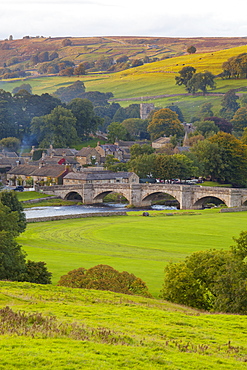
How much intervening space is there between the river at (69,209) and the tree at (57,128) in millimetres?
51864

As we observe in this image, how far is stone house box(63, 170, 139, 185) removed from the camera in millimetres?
125938

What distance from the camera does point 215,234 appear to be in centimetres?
7181

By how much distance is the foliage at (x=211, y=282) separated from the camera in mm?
33438

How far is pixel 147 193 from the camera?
116 metres

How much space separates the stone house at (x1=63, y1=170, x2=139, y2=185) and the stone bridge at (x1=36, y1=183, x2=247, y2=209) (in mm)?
3760

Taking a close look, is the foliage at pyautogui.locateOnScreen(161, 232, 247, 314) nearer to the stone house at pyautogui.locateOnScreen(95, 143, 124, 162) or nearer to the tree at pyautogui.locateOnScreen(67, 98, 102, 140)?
the stone house at pyautogui.locateOnScreen(95, 143, 124, 162)

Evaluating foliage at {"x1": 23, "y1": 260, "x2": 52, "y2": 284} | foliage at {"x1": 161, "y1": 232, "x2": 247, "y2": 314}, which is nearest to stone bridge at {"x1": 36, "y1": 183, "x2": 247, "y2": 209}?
foliage at {"x1": 23, "y1": 260, "x2": 52, "y2": 284}

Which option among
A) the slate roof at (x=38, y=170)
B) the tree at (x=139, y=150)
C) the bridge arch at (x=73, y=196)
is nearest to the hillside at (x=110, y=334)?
the bridge arch at (x=73, y=196)

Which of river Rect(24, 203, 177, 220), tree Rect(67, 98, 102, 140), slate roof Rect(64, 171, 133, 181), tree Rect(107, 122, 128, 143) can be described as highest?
tree Rect(67, 98, 102, 140)

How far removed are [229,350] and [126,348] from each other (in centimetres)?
399

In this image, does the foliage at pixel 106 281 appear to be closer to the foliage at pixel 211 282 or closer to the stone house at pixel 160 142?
the foliage at pixel 211 282

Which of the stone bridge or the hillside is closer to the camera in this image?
the hillside

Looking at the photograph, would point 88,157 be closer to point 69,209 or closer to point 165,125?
point 165,125

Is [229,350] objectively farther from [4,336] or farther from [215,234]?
[215,234]
